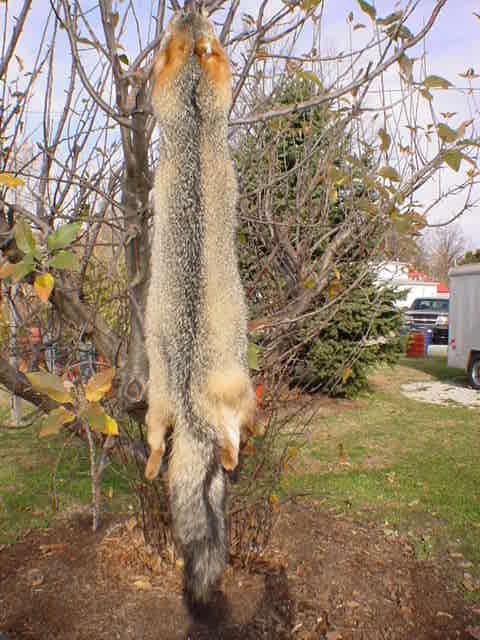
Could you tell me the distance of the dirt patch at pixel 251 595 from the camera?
271cm

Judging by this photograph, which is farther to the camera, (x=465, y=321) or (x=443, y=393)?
(x=465, y=321)

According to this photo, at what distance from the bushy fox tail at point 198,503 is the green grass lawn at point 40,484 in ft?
9.44

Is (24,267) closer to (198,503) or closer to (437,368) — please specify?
(198,503)

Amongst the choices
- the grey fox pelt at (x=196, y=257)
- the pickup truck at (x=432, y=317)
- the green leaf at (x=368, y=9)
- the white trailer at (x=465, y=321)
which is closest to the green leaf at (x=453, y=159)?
the green leaf at (x=368, y=9)

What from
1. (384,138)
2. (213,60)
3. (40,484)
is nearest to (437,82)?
(384,138)

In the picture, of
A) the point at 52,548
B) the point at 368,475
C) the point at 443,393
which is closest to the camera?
the point at 52,548

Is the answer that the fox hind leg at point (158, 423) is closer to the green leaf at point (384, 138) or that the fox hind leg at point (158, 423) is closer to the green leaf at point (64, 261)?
the green leaf at point (64, 261)

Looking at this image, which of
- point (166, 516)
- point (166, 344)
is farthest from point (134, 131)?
point (166, 516)

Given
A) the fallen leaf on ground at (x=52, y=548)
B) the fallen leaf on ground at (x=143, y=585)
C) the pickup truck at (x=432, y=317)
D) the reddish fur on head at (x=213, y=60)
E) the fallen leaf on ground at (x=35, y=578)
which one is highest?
the reddish fur on head at (x=213, y=60)

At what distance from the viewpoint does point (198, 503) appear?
4.00 ft

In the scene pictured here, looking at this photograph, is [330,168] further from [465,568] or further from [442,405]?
[442,405]

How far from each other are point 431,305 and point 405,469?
54.3 feet

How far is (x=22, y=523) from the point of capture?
4668 mm

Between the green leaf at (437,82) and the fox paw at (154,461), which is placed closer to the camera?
the fox paw at (154,461)
